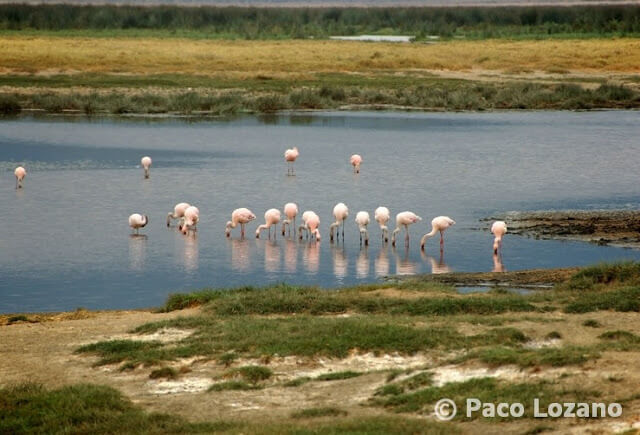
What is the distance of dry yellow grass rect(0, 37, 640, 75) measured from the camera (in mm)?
59531

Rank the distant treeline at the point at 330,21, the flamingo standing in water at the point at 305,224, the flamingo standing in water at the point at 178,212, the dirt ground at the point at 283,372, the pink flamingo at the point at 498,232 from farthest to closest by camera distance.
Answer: the distant treeline at the point at 330,21 < the flamingo standing in water at the point at 178,212 < the flamingo standing in water at the point at 305,224 < the pink flamingo at the point at 498,232 < the dirt ground at the point at 283,372

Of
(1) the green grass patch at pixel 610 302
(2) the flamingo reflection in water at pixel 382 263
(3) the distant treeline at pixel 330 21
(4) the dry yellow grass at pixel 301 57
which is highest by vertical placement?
(3) the distant treeline at pixel 330 21

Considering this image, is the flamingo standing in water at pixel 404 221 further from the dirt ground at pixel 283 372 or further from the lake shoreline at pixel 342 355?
the dirt ground at pixel 283 372

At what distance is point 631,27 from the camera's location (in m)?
87.6

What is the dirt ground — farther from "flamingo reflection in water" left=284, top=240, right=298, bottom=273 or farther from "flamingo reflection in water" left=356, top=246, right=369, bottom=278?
"flamingo reflection in water" left=284, top=240, right=298, bottom=273

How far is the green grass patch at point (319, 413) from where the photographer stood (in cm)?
1038

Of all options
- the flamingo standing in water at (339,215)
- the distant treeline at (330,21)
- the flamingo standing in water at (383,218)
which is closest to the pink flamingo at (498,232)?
the flamingo standing in water at (383,218)

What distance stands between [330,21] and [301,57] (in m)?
48.0

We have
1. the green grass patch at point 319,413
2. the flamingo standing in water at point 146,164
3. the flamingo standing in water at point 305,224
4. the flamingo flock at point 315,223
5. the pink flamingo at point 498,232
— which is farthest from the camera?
the flamingo standing in water at point 146,164

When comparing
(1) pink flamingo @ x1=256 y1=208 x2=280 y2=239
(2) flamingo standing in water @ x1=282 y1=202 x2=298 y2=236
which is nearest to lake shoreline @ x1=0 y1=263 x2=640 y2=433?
(1) pink flamingo @ x1=256 y1=208 x2=280 y2=239

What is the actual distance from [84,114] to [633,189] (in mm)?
24604

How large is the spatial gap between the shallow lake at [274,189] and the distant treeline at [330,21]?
44.0 meters

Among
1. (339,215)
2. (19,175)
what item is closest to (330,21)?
(19,175)

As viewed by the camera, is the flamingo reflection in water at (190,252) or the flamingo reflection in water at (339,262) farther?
the flamingo reflection in water at (190,252)
